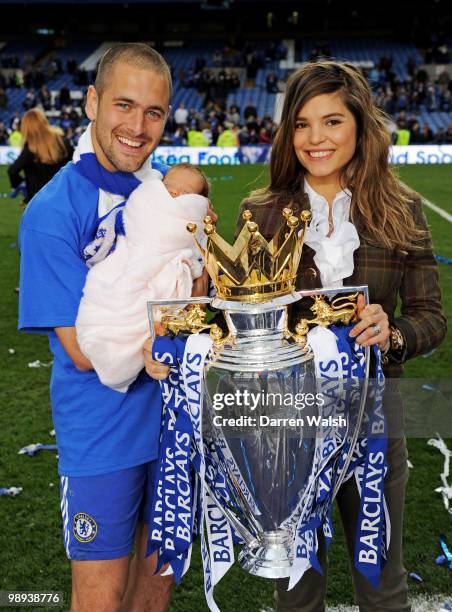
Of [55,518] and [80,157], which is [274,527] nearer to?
[80,157]

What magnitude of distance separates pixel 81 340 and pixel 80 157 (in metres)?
0.51

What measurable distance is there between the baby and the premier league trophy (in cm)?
13

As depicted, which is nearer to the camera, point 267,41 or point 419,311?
point 419,311

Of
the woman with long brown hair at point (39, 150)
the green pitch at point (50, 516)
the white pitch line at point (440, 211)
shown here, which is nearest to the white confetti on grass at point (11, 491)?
the green pitch at point (50, 516)

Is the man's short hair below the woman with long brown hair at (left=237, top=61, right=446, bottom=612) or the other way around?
the other way around

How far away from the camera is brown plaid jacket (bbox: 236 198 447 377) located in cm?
185

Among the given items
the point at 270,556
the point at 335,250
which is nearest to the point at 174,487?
the point at 270,556

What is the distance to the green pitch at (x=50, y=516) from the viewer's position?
2695 mm

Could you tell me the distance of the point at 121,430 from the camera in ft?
6.32

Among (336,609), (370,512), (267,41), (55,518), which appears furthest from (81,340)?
(267,41)

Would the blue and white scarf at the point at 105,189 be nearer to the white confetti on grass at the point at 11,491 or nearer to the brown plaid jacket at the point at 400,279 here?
the brown plaid jacket at the point at 400,279

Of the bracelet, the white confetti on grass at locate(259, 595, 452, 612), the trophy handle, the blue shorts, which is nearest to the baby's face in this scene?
the trophy handle

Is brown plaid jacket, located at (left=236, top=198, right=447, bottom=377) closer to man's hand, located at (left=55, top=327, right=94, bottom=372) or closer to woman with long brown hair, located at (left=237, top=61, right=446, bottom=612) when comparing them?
woman with long brown hair, located at (left=237, top=61, right=446, bottom=612)

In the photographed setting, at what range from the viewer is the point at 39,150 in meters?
6.02
